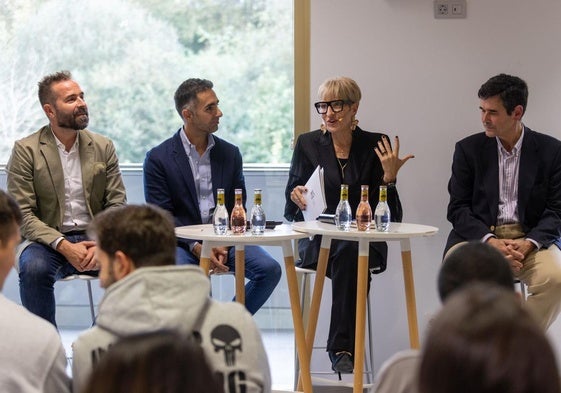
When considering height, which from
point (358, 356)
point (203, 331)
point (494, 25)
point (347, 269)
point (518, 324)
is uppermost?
point (494, 25)

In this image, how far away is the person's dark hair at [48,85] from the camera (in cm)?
446

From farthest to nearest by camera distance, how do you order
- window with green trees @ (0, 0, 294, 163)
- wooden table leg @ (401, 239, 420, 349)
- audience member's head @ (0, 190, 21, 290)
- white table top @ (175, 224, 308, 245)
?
1. window with green trees @ (0, 0, 294, 163)
2. wooden table leg @ (401, 239, 420, 349)
3. white table top @ (175, 224, 308, 245)
4. audience member's head @ (0, 190, 21, 290)

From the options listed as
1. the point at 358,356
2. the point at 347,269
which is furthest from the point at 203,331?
the point at 347,269

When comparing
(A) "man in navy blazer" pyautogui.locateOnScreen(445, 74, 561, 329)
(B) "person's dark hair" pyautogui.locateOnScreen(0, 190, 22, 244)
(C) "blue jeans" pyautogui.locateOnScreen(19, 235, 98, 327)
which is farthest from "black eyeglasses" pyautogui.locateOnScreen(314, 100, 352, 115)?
(B) "person's dark hair" pyautogui.locateOnScreen(0, 190, 22, 244)

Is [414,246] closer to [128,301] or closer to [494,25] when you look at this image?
[494,25]

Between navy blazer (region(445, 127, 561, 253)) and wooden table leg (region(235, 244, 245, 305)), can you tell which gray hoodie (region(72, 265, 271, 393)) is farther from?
navy blazer (region(445, 127, 561, 253))

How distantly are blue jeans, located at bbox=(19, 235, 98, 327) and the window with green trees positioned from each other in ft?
3.65

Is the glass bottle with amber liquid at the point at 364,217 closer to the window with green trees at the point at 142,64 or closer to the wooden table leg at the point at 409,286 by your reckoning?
the wooden table leg at the point at 409,286

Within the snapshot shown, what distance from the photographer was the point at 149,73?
5086 mm

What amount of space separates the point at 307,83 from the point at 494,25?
1.09 m

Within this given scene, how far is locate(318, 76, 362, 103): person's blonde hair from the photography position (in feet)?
14.5

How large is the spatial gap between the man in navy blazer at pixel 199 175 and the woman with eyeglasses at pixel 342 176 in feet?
0.91

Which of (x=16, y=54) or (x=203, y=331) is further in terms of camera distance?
(x=16, y=54)

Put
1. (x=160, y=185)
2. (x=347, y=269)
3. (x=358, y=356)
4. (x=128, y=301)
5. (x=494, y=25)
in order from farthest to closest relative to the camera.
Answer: (x=494, y=25)
(x=160, y=185)
(x=347, y=269)
(x=358, y=356)
(x=128, y=301)
